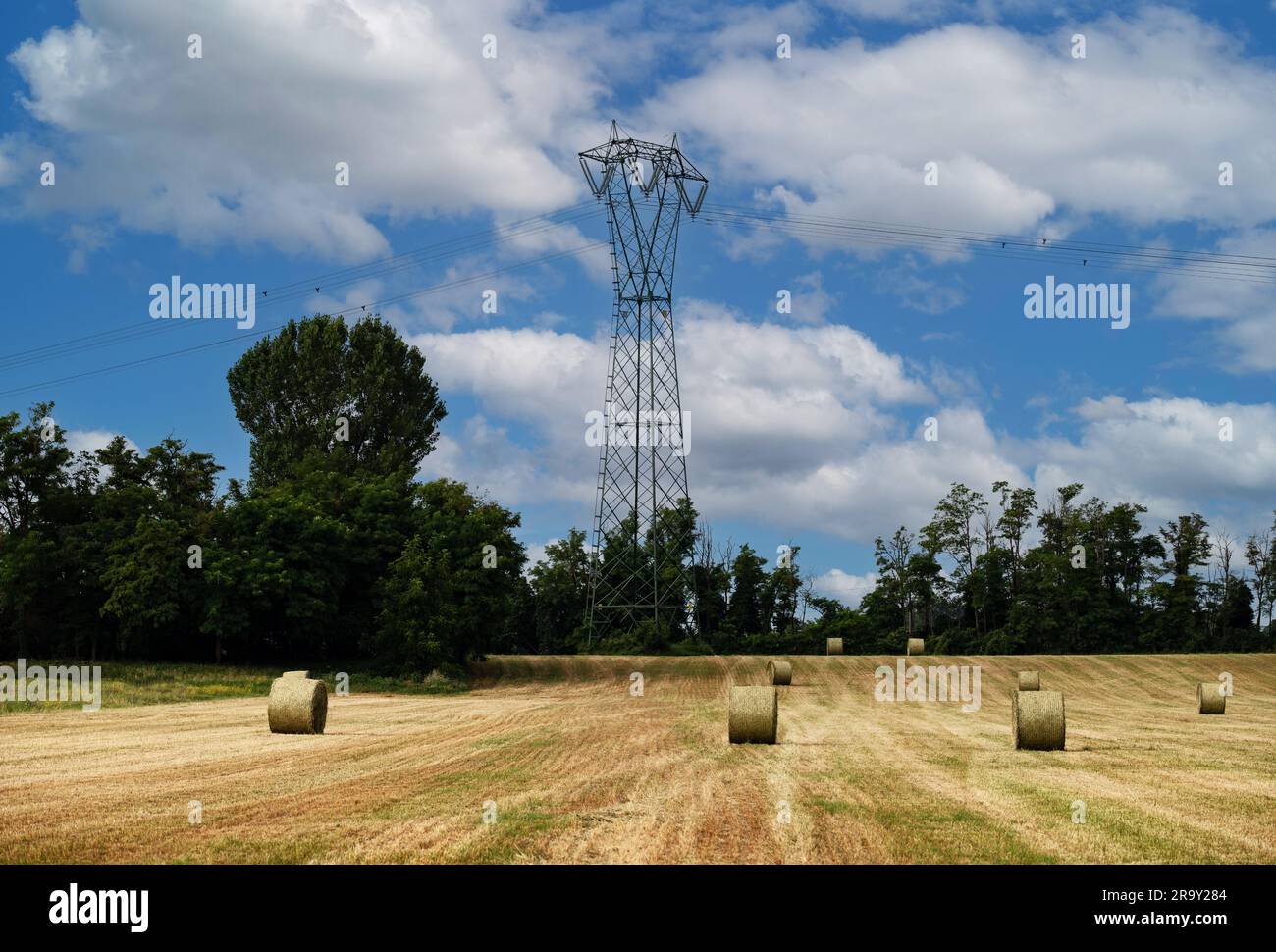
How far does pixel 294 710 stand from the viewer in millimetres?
25781

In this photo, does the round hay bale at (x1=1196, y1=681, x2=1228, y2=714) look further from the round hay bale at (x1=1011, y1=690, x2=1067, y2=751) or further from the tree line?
the tree line

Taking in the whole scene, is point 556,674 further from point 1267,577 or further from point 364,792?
point 1267,577

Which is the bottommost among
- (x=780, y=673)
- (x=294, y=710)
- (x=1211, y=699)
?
(x=780, y=673)

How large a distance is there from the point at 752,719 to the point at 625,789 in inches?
309

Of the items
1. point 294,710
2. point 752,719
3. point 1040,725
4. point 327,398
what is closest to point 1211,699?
point 1040,725

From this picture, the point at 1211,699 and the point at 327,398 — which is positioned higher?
the point at 327,398

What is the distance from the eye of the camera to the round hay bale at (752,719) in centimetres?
2316

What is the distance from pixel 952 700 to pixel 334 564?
31.9m

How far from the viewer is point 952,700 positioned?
43219 mm

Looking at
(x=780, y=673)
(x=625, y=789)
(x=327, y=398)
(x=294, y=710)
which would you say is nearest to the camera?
(x=625, y=789)

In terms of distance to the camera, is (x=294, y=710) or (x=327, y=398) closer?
(x=294, y=710)

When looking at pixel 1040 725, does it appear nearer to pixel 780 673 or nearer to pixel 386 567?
pixel 780 673

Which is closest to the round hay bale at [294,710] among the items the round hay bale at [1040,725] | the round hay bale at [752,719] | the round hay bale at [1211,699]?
the round hay bale at [752,719]
